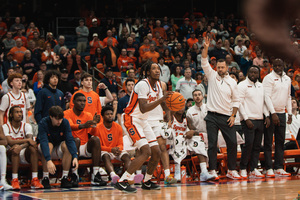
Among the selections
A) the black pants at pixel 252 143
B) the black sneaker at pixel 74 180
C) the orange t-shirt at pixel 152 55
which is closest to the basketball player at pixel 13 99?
the black sneaker at pixel 74 180

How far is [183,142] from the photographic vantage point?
9.30 metres

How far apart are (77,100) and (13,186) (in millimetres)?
2261

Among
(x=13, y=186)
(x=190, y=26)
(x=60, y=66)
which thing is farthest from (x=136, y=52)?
(x=13, y=186)

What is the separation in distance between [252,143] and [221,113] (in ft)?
3.68

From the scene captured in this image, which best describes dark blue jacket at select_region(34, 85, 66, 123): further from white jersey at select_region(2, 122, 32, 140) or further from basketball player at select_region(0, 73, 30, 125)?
basketball player at select_region(0, 73, 30, 125)

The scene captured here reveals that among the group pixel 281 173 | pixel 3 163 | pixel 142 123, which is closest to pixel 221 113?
pixel 281 173

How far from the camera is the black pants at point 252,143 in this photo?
30.8 ft

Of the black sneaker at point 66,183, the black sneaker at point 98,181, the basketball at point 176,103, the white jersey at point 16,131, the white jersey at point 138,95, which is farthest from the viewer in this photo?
the white jersey at point 16,131

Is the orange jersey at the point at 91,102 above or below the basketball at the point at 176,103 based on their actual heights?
above

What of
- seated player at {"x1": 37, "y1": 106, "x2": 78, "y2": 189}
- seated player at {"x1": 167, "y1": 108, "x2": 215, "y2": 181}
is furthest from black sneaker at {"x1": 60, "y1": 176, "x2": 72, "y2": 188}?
seated player at {"x1": 167, "y1": 108, "x2": 215, "y2": 181}

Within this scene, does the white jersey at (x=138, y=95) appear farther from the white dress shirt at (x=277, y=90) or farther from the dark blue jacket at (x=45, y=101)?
the white dress shirt at (x=277, y=90)

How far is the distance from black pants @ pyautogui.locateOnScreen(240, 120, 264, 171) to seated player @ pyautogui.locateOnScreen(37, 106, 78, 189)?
3.81 m

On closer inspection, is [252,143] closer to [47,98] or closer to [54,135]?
[54,135]

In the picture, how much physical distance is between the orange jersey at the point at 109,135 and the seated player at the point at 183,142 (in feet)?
3.71
